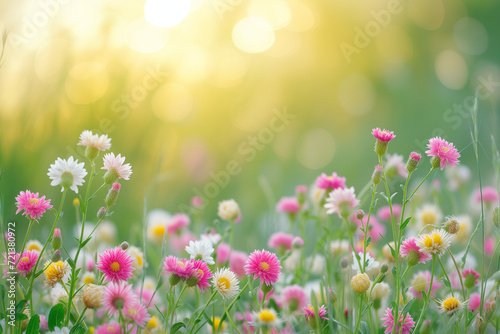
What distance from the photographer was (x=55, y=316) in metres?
0.59

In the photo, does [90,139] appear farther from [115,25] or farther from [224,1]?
[224,1]

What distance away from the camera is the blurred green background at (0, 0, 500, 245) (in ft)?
3.39

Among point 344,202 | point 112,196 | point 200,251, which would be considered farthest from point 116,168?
point 344,202

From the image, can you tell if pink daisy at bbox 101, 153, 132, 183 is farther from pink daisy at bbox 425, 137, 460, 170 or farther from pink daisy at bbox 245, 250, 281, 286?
pink daisy at bbox 425, 137, 460, 170

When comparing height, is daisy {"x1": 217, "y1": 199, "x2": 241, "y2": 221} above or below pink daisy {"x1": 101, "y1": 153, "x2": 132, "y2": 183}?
above

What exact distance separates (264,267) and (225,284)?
0.05 metres

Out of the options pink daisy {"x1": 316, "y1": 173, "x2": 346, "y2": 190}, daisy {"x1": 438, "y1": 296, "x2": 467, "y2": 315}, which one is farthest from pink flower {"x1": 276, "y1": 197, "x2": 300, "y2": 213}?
daisy {"x1": 438, "y1": 296, "x2": 467, "y2": 315}

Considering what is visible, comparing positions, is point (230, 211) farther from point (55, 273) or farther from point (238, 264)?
point (55, 273)

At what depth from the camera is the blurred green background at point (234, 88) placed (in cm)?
103

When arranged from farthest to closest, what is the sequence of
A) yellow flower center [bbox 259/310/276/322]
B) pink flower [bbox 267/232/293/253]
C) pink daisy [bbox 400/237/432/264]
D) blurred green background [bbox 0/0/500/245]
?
1. blurred green background [bbox 0/0/500/245]
2. pink flower [bbox 267/232/293/253]
3. pink daisy [bbox 400/237/432/264]
4. yellow flower center [bbox 259/310/276/322]

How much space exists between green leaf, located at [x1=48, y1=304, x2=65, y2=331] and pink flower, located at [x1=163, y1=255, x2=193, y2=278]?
134 mm

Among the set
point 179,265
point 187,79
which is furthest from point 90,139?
point 187,79

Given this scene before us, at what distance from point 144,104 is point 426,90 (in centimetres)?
147

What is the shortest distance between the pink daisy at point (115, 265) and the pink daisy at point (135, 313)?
0.03 m
